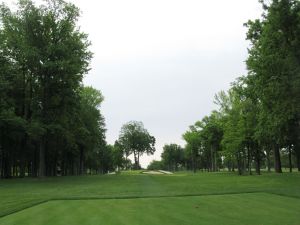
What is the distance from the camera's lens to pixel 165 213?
13750 mm

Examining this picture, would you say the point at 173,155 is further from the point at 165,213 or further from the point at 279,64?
the point at 165,213

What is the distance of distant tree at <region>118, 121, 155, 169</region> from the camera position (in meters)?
151

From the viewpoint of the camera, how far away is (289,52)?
33.2 meters

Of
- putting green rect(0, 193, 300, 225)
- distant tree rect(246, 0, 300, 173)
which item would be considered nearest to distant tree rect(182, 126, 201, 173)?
distant tree rect(246, 0, 300, 173)

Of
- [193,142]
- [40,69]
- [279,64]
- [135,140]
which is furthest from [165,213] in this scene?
[135,140]

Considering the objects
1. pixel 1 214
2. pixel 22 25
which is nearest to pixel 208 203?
pixel 1 214

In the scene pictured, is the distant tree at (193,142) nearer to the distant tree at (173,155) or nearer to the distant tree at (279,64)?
the distant tree at (173,155)

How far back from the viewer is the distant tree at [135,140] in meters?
151

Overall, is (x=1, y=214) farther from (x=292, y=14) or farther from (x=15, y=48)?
(x=15, y=48)

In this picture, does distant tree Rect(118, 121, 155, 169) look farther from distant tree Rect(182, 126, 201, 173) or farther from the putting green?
the putting green

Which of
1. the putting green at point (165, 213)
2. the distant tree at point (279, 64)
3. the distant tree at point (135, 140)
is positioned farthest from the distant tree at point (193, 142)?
the putting green at point (165, 213)

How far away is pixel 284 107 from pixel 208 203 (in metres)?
19.3

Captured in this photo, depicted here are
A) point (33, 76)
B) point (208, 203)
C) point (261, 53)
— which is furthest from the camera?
point (33, 76)

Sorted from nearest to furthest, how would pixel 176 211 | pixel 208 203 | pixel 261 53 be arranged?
1. pixel 176 211
2. pixel 208 203
3. pixel 261 53
